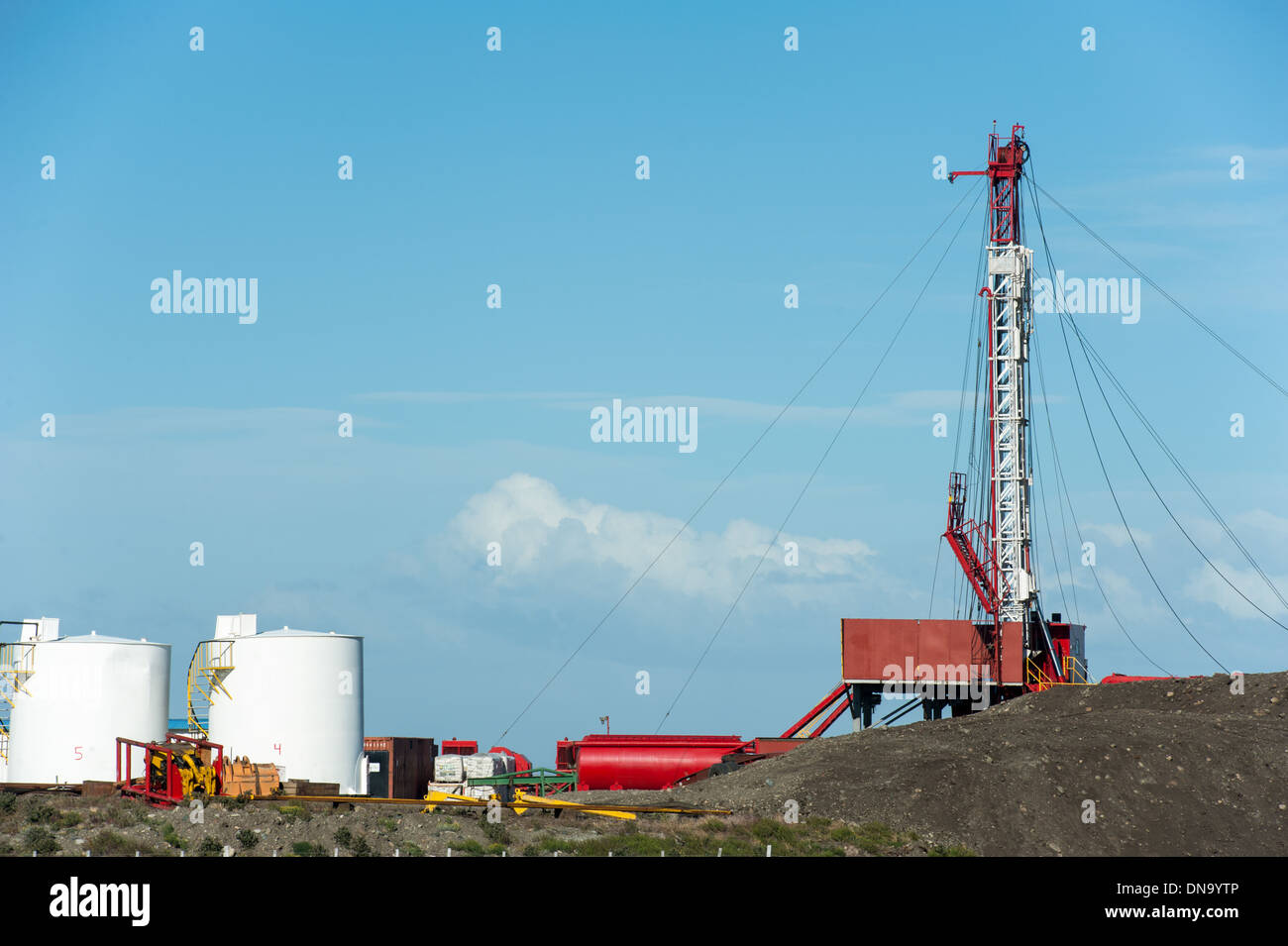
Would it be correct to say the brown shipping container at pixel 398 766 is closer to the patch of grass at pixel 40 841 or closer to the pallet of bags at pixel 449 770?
the pallet of bags at pixel 449 770

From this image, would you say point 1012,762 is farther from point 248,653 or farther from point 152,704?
point 152,704

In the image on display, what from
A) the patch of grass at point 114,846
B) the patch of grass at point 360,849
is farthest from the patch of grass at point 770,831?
the patch of grass at point 114,846

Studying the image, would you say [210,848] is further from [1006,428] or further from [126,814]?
[1006,428]

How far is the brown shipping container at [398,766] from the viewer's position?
4494 cm

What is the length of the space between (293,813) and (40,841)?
527 centimetres

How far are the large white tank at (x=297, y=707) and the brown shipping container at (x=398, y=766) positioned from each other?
1.66m

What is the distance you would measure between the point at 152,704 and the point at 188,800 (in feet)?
35.0

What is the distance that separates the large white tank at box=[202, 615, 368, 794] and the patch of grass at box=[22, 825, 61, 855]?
352 inches

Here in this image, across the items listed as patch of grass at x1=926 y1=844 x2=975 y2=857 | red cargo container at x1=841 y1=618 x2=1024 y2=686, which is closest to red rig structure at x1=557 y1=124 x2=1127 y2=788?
red cargo container at x1=841 y1=618 x2=1024 y2=686

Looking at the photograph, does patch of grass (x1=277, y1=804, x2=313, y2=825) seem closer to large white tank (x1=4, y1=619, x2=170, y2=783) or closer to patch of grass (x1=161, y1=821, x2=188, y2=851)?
patch of grass (x1=161, y1=821, x2=188, y2=851)

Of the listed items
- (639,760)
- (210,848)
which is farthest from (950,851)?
(639,760)
